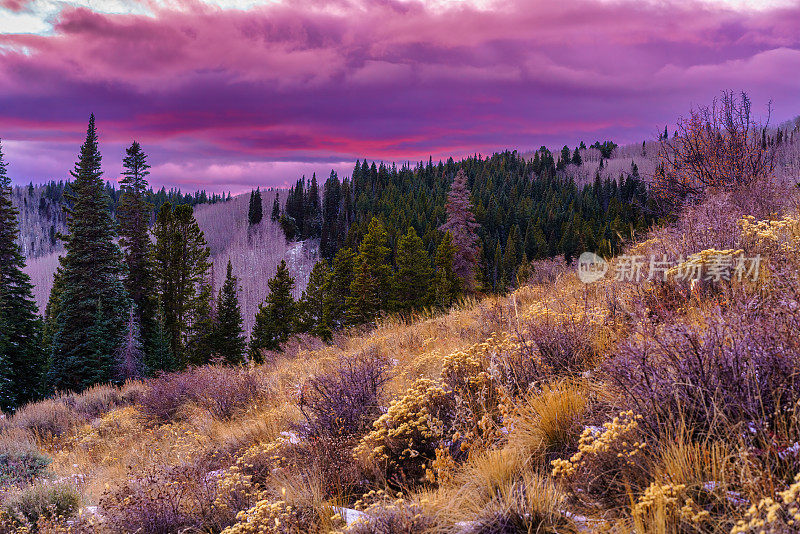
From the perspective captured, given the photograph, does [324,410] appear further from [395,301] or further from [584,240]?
[584,240]

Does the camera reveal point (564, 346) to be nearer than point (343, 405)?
Yes

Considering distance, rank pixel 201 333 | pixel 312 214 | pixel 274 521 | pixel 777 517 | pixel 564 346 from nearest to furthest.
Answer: pixel 777 517 → pixel 274 521 → pixel 564 346 → pixel 201 333 → pixel 312 214

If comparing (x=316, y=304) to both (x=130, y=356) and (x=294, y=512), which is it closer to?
(x=130, y=356)

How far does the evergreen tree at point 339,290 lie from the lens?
112 ft

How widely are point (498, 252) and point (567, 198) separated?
180 ft

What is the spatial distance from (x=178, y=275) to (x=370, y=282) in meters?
13.7

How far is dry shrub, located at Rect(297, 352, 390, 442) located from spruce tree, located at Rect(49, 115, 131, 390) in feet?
79.2

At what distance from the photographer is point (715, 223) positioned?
648cm

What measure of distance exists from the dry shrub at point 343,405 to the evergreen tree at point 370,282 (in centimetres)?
2500

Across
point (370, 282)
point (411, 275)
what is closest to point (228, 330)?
point (370, 282)

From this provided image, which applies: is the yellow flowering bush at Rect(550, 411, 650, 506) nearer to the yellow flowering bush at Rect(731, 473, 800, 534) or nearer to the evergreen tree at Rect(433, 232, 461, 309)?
the yellow flowering bush at Rect(731, 473, 800, 534)

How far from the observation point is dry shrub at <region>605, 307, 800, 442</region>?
8.44 ft

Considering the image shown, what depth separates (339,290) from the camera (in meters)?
34.8

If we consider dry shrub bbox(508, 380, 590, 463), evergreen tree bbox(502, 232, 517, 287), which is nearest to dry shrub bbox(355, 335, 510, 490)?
dry shrub bbox(508, 380, 590, 463)
